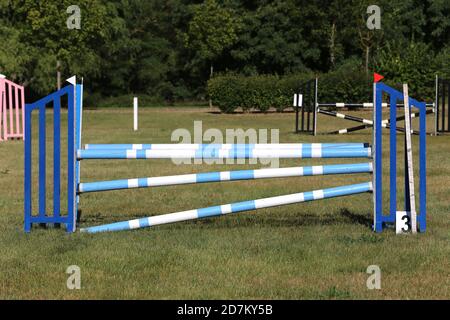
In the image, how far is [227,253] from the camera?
6.53 m

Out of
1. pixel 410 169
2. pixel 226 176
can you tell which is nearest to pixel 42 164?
pixel 226 176

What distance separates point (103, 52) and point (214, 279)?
54.4 metres

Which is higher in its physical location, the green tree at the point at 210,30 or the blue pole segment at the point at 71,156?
the green tree at the point at 210,30

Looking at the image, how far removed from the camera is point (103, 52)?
192 feet

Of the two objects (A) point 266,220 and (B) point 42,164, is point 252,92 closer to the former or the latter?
(A) point 266,220

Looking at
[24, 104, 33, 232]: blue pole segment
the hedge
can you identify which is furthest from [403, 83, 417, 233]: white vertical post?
the hedge

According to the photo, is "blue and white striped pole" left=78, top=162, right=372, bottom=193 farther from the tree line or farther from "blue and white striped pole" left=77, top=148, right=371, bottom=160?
the tree line

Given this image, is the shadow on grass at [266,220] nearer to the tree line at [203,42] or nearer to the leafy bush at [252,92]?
the leafy bush at [252,92]

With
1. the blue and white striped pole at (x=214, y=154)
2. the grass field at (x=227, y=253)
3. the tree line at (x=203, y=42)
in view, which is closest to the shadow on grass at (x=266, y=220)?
the grass field at (x=227, y=253)

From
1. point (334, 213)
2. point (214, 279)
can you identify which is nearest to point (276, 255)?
point (214, 279)

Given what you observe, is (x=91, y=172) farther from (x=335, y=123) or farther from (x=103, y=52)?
(x=103, y=52)

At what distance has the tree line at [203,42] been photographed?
147 feet

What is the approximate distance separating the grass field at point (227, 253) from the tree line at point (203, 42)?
Answer: 105 ft

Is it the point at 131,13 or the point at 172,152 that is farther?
the point at 131,13
